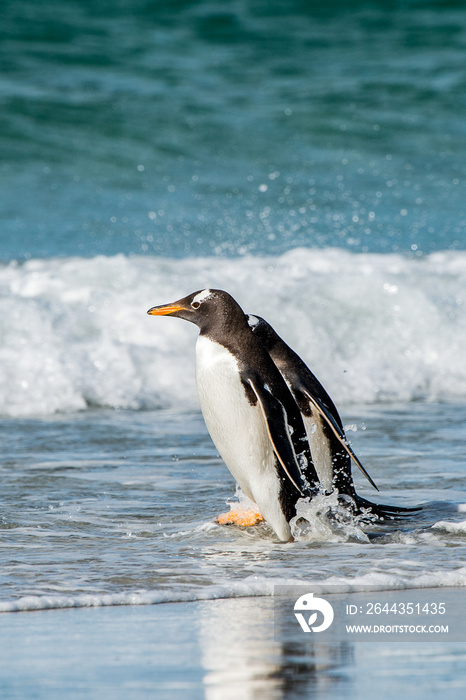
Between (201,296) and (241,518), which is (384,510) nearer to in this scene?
(241,518)

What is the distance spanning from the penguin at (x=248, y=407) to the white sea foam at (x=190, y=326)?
3228 millimetres

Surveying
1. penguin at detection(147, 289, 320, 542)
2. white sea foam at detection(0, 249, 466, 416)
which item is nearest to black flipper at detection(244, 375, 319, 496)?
penguin at detection(147, 289, 320, 542)

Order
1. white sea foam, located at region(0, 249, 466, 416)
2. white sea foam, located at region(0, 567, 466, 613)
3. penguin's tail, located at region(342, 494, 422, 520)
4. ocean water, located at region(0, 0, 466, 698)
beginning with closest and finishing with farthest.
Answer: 1. white sea foam, located at region(0, 567, 466, 613)
2. ocean water, located at region(0, 0, 466, 698)
3. penguin's tail, located at region(342, 494, 422, 520)
4. white sea foam, located at region(0, 249, 466, 416)

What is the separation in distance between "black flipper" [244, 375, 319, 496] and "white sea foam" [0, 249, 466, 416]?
3361 mm

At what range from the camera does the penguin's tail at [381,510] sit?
406cm

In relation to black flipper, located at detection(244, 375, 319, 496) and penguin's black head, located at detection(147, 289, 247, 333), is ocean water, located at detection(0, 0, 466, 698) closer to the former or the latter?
black flipper, located at detection(244, 375, 319, 496)

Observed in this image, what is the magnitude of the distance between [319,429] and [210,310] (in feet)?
2.09

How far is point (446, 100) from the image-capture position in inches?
595

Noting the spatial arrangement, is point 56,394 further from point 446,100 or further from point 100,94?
point 446,100

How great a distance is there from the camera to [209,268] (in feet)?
30.7

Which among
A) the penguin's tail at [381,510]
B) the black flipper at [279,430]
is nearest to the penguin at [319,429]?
the penguin's tail at [381,510]

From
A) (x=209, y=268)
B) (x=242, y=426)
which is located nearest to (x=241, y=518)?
(x=242, y=426)

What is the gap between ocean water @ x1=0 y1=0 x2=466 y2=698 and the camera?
3686 millimetres

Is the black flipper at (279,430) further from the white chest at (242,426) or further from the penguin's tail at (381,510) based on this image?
the penguin's tail at (381,510)
